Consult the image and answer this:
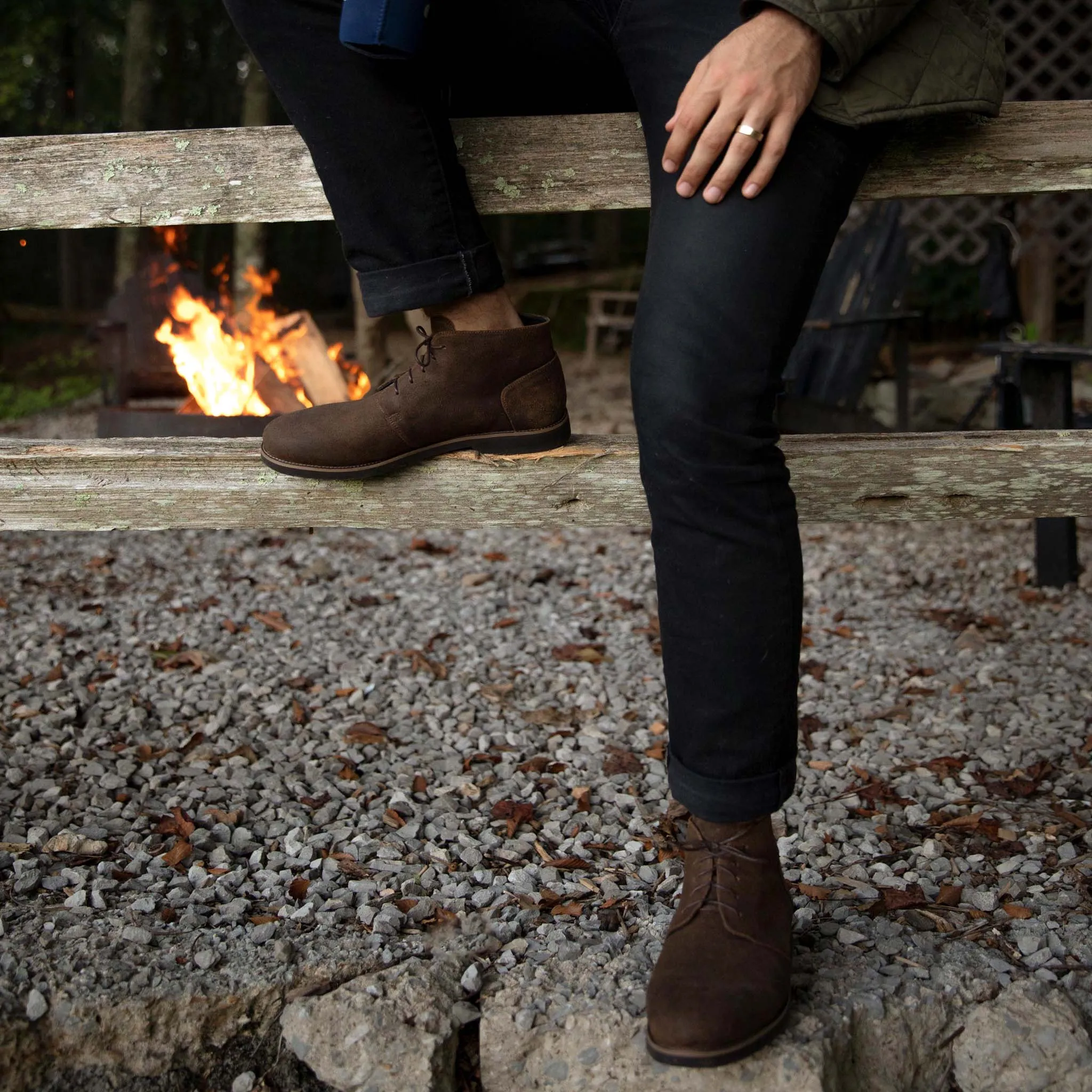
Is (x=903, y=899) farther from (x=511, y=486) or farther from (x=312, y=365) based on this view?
(x=312, y=365)

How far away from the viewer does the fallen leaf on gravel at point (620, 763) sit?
2.19m

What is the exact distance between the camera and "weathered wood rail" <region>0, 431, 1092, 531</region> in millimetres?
1666

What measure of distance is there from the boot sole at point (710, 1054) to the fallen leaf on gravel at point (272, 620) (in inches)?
77.5

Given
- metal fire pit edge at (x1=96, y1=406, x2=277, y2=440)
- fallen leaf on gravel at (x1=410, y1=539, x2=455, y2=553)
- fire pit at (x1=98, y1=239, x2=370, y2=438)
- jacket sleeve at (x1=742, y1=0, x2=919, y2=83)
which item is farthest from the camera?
fire pit at (x1=98, y1=239, x2=370, y2=438)

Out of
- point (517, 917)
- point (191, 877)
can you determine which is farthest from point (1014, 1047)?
point (191, 877)

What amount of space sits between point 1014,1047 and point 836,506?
2.56 feet

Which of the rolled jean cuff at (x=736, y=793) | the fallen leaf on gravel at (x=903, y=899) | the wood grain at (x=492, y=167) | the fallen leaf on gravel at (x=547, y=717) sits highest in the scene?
the wood grain at (x=492, y=167)

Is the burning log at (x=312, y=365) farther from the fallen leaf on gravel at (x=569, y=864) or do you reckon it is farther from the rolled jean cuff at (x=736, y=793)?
the rolled jean cuff at (x=736, y=793)

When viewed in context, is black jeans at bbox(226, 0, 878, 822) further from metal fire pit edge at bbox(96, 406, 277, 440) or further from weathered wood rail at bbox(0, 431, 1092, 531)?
metal fire pit edge at bbox(96, 406, 277, 440)

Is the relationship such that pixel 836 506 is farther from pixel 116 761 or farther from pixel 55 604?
A: pixel 55 604

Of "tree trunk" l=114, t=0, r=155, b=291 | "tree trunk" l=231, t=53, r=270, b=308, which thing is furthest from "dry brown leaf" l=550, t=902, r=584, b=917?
"tree trunk" l=114, t=0, r=155, b=291

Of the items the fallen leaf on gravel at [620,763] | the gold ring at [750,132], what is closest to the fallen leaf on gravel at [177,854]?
the fallen leaf on gravel at [620,763]

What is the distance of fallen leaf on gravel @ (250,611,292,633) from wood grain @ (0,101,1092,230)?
144cm

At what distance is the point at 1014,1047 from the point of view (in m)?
1.37
